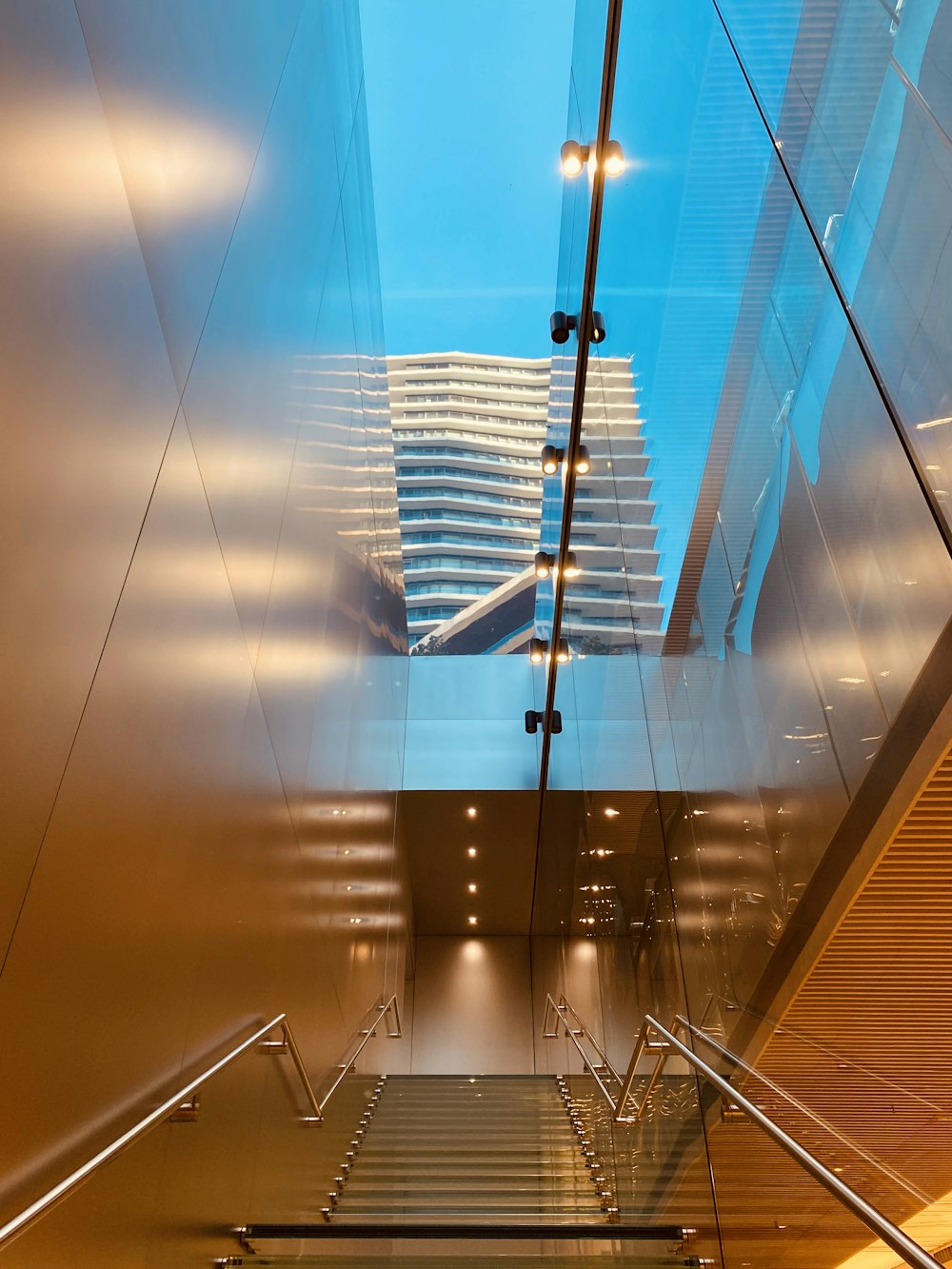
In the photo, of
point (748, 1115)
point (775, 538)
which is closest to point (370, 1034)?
point (748, 1115)

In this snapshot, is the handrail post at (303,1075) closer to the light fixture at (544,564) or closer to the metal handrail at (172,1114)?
the metal handrail at (172,1114)

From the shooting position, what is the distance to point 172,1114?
8.79 ft

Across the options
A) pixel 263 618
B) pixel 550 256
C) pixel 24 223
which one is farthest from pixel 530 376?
pixel 24 223

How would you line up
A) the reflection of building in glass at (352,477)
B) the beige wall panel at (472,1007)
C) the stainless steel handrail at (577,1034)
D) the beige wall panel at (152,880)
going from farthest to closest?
the beige wall panel at (472,1007), the stainless steel handrail at (577,1034), the reflection of building in glass at (352,477), the beige wall panel at (152,880)

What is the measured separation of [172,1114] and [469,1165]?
358cm

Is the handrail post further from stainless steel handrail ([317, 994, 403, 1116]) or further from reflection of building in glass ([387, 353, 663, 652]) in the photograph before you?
reflection of building in glass ([387, 353, 663, 652])

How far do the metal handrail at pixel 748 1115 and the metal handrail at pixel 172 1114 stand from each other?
1473 millimetres

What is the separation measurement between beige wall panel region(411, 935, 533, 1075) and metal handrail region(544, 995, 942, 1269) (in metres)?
7.86

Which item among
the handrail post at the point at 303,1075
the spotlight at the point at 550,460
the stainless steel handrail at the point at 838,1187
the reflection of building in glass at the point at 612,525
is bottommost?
the stainless steel handrail at the point at 838,1187

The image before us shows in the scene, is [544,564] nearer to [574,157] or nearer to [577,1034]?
[574,157]

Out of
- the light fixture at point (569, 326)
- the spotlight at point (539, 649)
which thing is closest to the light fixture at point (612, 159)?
the light fixture at point (569, 326)

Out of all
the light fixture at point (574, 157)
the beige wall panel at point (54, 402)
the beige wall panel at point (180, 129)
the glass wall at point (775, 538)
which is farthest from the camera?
the light fixture at point (574, 157)

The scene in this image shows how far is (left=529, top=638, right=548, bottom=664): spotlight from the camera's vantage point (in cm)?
1064

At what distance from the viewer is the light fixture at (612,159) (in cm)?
602
